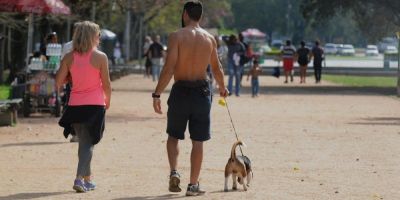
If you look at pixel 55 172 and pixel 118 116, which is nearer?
pixel 55 172

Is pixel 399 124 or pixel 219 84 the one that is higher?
pixel 219 84

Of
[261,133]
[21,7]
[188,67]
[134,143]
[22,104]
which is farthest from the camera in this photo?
[22,104]

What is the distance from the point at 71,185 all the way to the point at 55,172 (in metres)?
1.10

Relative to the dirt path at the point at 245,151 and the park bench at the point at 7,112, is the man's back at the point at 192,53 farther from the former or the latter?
the park bench at the point at 7,112

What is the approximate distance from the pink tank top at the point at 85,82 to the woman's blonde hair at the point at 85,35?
0.11 metres

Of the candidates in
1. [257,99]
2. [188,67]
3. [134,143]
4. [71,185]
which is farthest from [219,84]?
[257,99]

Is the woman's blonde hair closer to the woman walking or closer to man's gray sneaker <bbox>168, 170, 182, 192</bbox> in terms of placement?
the woman walking

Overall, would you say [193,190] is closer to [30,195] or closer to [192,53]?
[192,53]

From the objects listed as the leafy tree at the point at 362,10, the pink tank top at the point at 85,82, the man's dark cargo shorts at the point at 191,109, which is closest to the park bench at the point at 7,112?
the pink tank top at the point at 85,82

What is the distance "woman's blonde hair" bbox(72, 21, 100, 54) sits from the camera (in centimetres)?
1022

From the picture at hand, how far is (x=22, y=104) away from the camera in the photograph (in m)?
20.8

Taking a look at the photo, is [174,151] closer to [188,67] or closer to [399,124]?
[188,67]

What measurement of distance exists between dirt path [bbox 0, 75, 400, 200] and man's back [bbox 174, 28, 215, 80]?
1.16m

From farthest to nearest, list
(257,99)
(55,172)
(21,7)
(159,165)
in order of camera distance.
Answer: (257,99)
(21,7)
(159,165)
(55,172)
